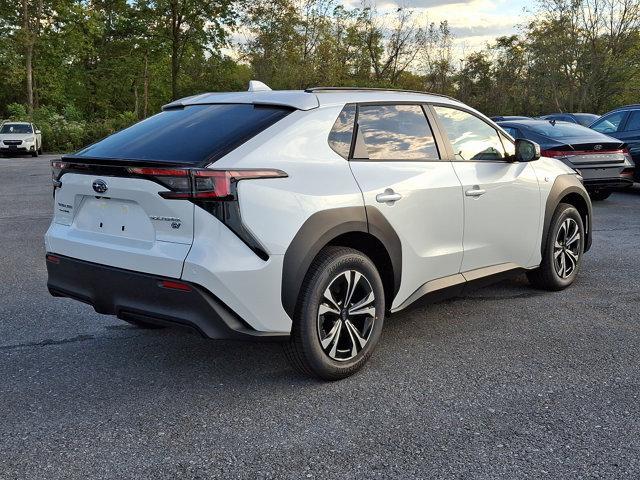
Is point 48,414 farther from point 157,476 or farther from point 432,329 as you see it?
point 432,329

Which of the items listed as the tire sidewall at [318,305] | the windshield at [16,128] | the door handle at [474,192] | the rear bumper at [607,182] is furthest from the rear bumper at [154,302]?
the windshield at [16,128]

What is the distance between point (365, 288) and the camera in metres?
3.70

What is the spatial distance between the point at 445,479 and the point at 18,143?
1081 inches

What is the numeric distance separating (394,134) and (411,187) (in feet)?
1.22

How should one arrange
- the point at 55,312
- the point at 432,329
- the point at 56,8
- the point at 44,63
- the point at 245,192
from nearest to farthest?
the point at 245,192
the point at 432,329
the point at 55,312
the point at 56,8
the point at 44,63

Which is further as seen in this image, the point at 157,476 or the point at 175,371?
the point at 175,371

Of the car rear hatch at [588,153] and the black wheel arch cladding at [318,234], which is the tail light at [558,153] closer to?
the car rear hatch at [588,153]

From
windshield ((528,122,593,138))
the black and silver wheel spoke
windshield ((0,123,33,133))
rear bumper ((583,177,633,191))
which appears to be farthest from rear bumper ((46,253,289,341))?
windshield ((0,123,33,133))

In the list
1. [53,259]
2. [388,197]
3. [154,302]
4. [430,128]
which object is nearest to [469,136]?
[430,128]

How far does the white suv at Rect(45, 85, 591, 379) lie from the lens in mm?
3141

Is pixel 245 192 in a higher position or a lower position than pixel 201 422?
higher

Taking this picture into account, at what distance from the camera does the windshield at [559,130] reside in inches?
421

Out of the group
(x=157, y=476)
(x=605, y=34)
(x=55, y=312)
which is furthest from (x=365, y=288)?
(x=605, y=34)

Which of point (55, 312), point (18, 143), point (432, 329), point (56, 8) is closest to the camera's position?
point (432, 329)
